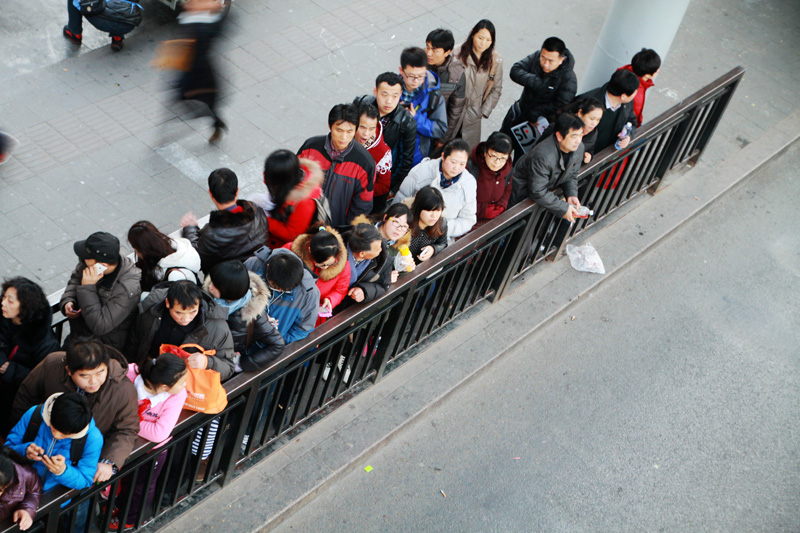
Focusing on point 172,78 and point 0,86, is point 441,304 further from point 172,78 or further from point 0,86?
point 0,86

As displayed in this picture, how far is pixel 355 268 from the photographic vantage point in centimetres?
481

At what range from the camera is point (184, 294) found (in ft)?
12.9

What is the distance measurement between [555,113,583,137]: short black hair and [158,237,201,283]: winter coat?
2716 mm

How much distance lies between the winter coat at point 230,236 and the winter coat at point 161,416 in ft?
3.70

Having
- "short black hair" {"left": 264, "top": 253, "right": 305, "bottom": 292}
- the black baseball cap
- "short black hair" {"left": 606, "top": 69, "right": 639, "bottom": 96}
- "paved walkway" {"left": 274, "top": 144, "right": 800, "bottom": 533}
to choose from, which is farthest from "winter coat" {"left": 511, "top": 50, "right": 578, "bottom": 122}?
the black baseball cap

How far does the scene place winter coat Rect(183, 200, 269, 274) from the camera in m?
4.77

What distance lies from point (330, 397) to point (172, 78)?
13.9 ft

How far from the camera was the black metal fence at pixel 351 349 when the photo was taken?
411 cm

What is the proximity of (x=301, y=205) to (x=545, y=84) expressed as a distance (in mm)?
2656

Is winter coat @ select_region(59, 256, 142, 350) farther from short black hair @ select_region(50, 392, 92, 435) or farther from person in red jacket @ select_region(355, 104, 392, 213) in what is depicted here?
person in red jacket @ select_region(355, 104, 392, 213)

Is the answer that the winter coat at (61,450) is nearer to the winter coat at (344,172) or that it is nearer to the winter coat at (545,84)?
the winter coat at (344,172)

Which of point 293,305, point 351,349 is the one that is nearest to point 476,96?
point 351,349

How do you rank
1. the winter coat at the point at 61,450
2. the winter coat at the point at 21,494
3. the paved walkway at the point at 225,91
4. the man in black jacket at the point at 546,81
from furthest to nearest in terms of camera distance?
1. the paved walkway at the point at 225,91
2. the man in black jacket at the point at 546,81
3. the winter coat at the point at 61,450
4. the winter coat at the point at 21,494

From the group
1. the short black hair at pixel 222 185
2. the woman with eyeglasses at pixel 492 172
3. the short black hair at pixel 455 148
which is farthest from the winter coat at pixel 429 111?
the short black hair at pixel 222 185
